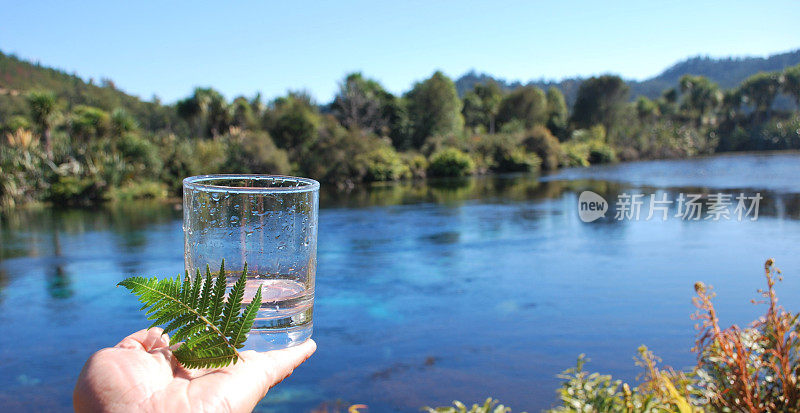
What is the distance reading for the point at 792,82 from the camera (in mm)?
56781

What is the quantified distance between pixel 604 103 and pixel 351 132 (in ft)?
113

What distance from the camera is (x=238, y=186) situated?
1.28 meters

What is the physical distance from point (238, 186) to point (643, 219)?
1503 centimetres

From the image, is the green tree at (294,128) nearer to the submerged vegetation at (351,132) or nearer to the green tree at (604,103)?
the submerged vegetation at (351,132)

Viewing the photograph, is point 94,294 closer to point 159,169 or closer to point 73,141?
point 159,169

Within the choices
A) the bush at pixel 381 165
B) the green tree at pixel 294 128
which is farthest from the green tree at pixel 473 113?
the green tree at pixel 294 128

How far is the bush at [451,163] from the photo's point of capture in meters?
32.4

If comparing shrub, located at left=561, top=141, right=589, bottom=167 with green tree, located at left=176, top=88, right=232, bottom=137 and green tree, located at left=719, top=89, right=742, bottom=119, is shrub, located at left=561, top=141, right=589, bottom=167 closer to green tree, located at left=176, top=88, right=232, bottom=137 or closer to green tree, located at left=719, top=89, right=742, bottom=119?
green tree, located at left=176, top=88, right=232, bottom=137

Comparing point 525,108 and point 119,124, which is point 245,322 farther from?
point 525,108

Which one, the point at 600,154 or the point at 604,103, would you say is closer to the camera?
the point at 600,154

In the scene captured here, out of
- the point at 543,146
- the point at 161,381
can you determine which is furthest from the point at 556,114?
the point at 161,381

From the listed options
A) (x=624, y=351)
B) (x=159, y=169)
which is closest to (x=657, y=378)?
(x=624, y=351)

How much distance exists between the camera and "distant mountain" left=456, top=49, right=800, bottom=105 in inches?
3068

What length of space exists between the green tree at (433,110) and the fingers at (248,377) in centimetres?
3655
